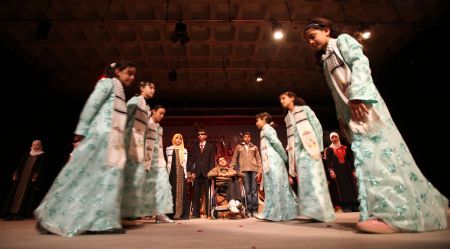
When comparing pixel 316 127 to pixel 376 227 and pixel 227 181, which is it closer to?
pixel 376 227

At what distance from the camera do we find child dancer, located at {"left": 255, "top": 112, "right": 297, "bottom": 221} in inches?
146

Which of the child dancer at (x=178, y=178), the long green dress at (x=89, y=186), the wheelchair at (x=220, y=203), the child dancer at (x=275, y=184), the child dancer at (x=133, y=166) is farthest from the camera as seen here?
the child dancer at (x=178, y=178)

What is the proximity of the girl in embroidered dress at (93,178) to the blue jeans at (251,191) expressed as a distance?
3.64m

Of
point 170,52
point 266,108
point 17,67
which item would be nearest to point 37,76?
point 17,67

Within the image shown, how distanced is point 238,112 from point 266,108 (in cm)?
118

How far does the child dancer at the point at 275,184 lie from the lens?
146 inches

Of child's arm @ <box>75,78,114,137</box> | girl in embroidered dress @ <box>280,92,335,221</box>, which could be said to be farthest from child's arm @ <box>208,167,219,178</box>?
child's arm @ <box>75,78,114,137</box>

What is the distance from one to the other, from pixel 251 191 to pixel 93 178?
3.95 m

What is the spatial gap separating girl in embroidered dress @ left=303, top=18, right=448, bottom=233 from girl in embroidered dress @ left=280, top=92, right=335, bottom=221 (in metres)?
1.10

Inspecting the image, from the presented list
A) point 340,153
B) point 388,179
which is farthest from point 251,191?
point 388,179

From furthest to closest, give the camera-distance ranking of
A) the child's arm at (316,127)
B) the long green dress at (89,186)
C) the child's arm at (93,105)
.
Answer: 1. the child's arm at (316,127)
2. the child's arm at (93,105)
3. the long green dress at (89,186)

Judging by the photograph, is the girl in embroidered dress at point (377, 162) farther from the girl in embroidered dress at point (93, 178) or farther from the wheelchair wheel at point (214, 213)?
the wheelchair wheel at point (214, 213)

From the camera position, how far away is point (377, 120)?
1.79 m

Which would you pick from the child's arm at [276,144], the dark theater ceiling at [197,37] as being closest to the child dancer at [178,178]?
the child's arm at [276,144]
